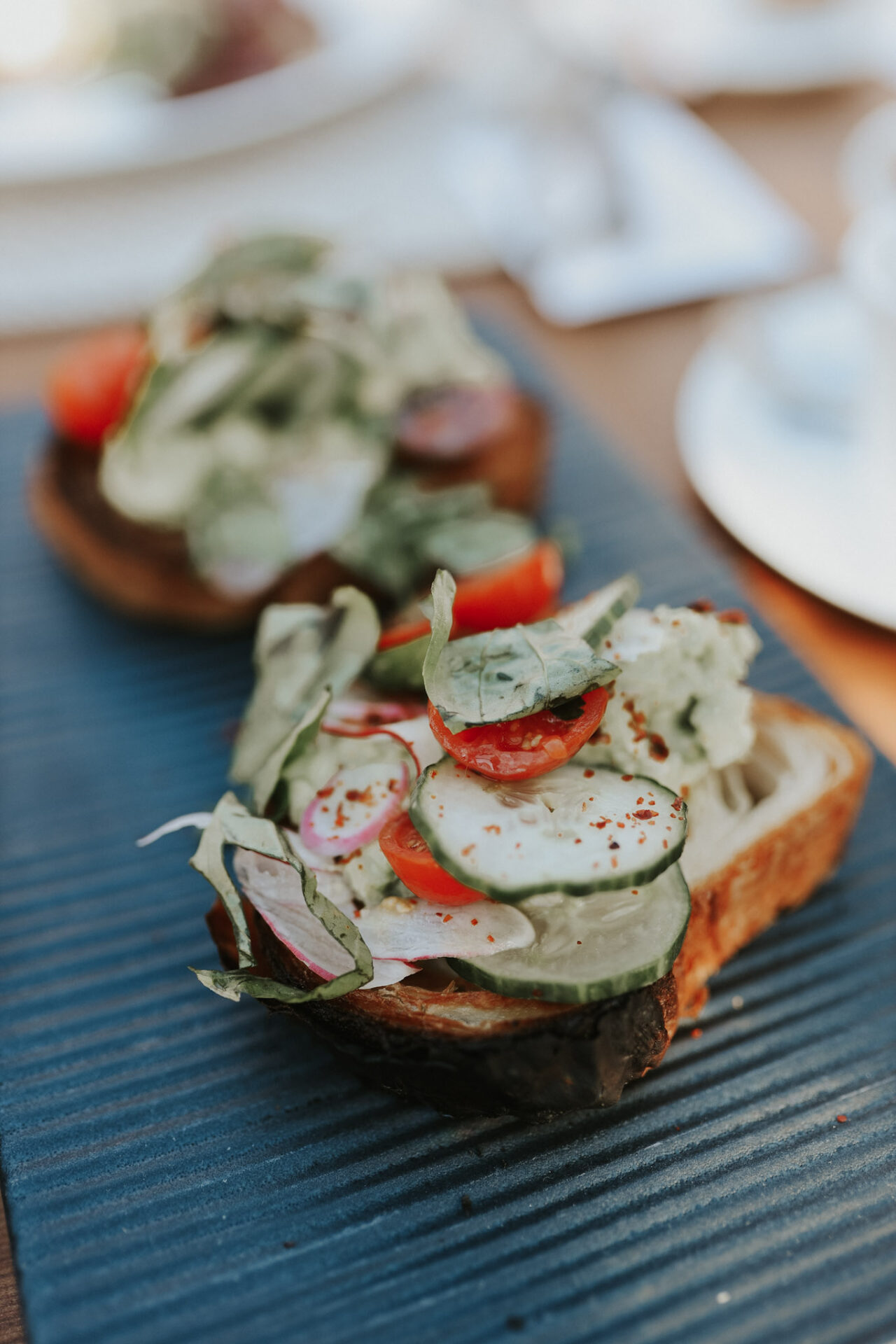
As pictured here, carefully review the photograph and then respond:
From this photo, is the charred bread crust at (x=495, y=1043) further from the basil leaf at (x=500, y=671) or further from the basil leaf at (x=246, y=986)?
the basil leaf at (x=500, y=671)

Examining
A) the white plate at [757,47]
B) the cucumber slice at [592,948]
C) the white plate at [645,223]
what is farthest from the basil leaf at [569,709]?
the white plate at [757,47]

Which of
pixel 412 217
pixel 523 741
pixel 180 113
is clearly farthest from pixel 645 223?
pixel 523 741

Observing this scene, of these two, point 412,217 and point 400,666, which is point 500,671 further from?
point 412,217

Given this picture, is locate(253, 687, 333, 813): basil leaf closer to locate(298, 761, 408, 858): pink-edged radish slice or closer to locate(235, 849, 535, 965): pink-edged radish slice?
locate(298, 761, 408, 858): pink-edged radish slice

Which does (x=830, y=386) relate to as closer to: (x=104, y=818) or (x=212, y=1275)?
(x=104, y=818)

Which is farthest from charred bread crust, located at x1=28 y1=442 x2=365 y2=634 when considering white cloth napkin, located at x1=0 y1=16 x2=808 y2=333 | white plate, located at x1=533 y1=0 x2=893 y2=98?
white plate, located at x1=533 y1=0 x2=893 y2=98

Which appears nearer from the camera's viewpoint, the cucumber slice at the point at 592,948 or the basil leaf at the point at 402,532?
the cucumber slice at the point at 592,948

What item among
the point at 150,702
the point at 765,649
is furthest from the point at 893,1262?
the point at 150,702
